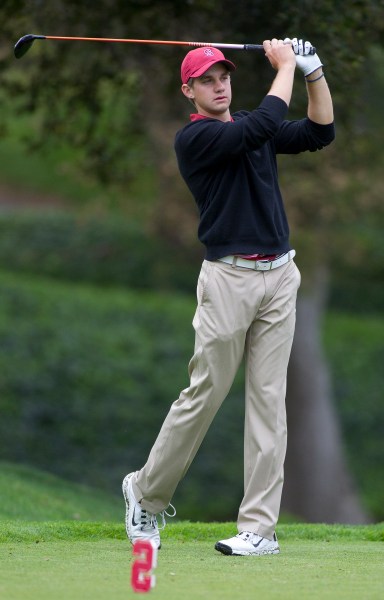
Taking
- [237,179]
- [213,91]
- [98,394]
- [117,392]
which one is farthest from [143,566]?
[117,392]

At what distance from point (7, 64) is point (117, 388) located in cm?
1009

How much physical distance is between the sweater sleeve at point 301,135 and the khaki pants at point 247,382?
60 cm

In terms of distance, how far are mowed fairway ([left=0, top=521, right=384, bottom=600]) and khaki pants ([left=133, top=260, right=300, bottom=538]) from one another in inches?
11.9

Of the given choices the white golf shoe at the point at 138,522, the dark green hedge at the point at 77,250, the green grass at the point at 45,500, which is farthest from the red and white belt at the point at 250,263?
the dark green hedge at the point at 77,250

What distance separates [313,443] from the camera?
17.0 metres

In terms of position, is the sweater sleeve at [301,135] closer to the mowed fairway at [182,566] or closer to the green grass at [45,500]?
the mowed fairway at [182,566]

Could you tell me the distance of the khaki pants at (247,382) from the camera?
18.3ft

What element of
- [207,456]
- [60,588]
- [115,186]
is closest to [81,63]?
[115,186]

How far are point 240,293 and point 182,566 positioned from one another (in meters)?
1.30

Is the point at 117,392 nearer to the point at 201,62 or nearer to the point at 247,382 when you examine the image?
the point at 247,382

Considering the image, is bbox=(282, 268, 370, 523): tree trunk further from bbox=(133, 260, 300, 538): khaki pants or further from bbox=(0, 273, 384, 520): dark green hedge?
bbox=(133, 260, 300, 538): khaki pants

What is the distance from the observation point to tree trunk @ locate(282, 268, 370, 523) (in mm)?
16484

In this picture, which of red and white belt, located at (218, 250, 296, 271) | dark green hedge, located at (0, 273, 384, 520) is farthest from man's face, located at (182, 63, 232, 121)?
dark green hedge, located at (0, 273, 384, 520)

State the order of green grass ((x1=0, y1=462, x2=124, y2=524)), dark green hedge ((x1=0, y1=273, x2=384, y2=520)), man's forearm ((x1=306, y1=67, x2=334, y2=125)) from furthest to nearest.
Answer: dark green hedge ((x1=0, y1=273, x2=384, y2=520)) → green grass ((x1=0, y1=462, x2=124, y2=524)) → man's forearm ((x1=306, y1=67, x2=334, y2=125))
